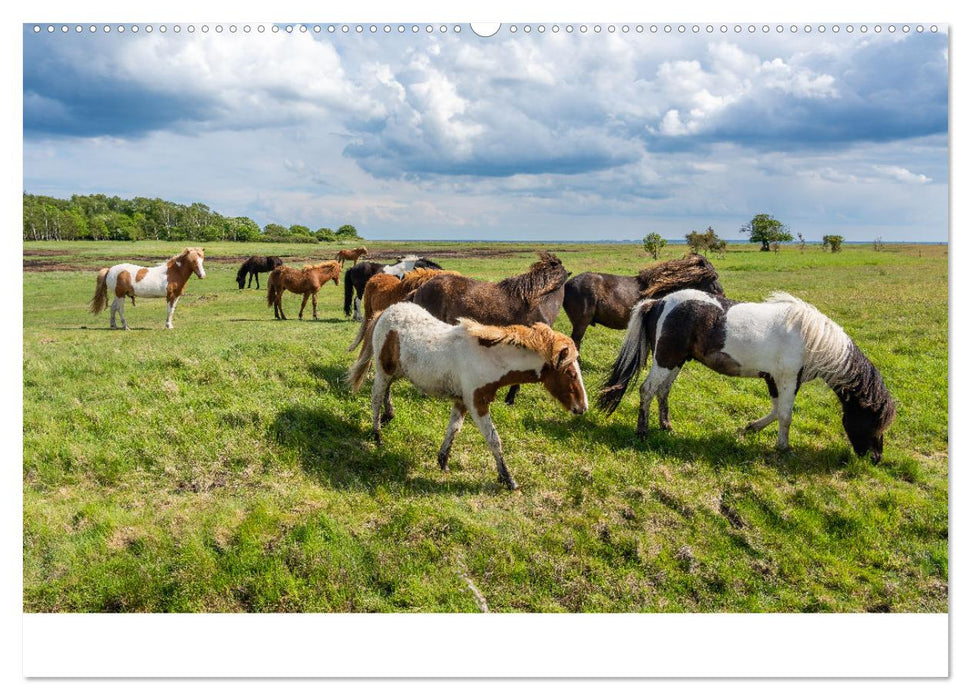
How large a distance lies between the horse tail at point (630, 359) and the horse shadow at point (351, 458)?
2209 mm

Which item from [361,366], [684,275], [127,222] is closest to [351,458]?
[361,366]

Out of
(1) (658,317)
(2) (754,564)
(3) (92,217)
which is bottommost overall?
(2) (754,564)

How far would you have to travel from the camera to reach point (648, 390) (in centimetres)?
677

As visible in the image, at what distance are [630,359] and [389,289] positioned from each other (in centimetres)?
366

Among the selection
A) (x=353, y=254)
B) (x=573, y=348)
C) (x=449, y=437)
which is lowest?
(x=449, y=437)

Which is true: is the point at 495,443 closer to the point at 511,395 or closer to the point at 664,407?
the point at 511,395

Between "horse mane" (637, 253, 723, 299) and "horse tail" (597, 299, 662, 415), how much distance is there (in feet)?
5.21

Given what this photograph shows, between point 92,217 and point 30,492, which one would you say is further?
point 92,217

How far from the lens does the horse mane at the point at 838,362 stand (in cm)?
616

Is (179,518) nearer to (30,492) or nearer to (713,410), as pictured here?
(30,492)

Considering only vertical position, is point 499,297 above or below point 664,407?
above
